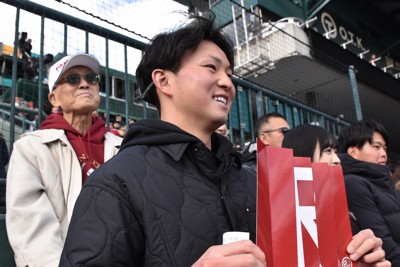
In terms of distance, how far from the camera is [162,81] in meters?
1.55

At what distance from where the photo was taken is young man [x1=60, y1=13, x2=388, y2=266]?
1.05m

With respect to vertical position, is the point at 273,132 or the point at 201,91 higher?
the point at 273,132

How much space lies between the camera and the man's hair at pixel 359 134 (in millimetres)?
3021

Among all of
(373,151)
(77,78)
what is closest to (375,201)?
(373,151)

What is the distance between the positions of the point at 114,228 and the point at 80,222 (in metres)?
0.10

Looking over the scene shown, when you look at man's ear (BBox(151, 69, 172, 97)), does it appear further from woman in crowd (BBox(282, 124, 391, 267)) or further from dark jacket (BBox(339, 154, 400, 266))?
dark jacket (BBox(339, 154, 400, 266))

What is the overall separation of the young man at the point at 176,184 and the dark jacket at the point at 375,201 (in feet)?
3.77

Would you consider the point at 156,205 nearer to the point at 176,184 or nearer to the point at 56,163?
the point at 176,184

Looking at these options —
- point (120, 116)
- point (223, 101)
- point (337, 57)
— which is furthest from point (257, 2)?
point (223, 101)

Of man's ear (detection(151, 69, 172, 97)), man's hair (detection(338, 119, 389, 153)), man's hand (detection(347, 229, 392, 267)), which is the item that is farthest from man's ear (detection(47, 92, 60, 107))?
man's hair (detection(338, 119, 389, 153))

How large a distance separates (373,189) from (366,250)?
1404mm

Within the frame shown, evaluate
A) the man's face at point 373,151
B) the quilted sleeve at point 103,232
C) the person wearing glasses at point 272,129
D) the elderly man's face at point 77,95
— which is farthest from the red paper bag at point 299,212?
the person wearing glasses at point 272,129

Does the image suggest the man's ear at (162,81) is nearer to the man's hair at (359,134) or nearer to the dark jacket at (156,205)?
the dark jacket at (156,205)

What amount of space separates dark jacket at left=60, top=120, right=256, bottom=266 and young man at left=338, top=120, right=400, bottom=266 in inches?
49.0
